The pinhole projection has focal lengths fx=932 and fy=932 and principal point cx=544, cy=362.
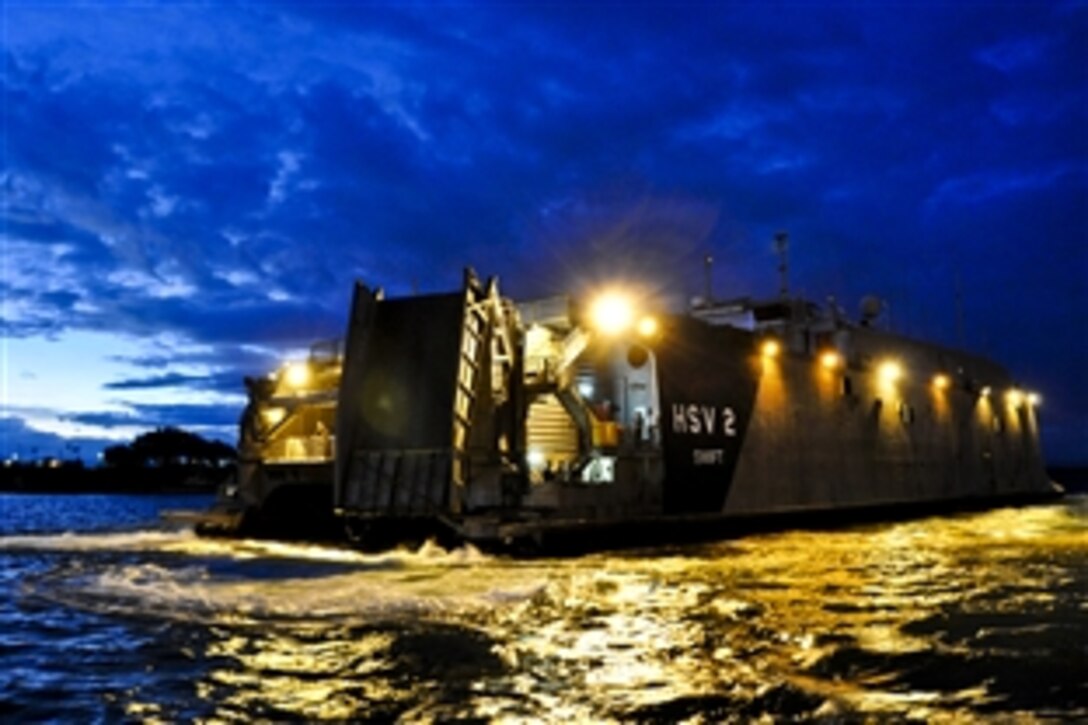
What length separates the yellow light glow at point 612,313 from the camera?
24.0 metres

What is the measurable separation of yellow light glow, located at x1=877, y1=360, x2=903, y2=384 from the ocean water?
1777cm

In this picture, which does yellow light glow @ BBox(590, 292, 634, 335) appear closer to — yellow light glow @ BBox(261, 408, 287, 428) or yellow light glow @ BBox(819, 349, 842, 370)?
yellow light glow @ BBox(261, 408, 287, 428)

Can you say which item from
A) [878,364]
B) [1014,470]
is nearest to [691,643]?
[878,364]

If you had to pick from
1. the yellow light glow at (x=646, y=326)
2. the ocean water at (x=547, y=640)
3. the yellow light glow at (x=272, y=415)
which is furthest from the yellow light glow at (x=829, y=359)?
the yellow light glow at (x=272, y=415)

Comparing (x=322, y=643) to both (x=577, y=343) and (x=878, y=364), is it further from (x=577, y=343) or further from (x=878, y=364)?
(x=878, y=364)

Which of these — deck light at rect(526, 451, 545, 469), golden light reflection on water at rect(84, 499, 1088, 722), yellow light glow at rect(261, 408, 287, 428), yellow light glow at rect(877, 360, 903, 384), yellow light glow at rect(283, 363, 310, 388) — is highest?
yellow light glow at rect(877, 360, 903, 384)

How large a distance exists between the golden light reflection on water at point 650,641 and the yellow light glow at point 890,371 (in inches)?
745

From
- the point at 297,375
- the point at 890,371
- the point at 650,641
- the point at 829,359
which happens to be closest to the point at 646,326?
the point at 297,375

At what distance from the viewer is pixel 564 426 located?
86.4 ft

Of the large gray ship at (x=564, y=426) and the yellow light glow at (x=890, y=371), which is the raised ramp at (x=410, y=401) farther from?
the yellow light glow at (x=890, y=371)

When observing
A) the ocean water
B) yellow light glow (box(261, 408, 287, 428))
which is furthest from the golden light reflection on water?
yellow light glow (box(261, 408, 287, 428))

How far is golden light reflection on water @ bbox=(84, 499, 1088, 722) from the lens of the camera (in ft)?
25.5

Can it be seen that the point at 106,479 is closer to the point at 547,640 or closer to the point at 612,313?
the point at 612,313

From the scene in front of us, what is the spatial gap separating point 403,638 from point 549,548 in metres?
9.89
